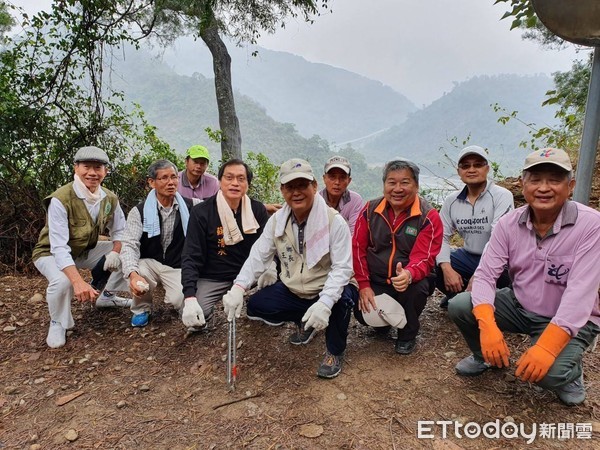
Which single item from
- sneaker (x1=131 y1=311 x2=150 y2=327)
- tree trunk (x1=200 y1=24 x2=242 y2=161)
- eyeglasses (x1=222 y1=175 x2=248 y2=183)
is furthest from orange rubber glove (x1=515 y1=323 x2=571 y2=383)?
tree trunk (x1=200 y1=24 x2=242 y2=161)

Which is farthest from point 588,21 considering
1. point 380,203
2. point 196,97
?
point 196,97

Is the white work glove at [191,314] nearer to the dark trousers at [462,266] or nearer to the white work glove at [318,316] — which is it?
the white work glove at [318,316]

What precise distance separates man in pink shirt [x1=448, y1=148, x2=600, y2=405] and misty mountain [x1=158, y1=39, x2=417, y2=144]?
134 metres

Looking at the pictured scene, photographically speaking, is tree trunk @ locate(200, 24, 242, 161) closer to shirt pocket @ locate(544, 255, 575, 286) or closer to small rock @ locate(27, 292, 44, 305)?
small rock @ locate(27, 292, 44, 305)

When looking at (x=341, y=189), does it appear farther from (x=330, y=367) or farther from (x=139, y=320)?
(x=139, y=320)

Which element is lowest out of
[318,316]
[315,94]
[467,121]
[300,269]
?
[318,316]

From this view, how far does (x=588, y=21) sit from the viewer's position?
2.01 metres

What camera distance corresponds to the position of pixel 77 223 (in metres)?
3.44

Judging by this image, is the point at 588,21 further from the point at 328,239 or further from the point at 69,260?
the point at 69,260

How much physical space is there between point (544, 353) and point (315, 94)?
587 ft

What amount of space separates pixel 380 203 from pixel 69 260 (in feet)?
8.37

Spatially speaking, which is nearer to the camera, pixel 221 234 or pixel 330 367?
pixel 330 367

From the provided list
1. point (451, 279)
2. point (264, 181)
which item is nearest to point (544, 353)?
point (451, 279)

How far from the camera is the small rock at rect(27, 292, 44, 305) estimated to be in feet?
13.1
